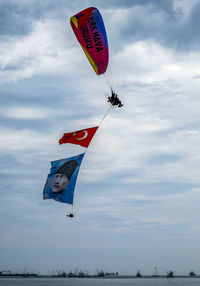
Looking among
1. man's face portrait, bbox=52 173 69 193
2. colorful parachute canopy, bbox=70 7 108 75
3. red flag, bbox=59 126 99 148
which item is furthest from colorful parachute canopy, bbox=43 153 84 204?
colorful parachute canopy, bbox=70 7 108 75

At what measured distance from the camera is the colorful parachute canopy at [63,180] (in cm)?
3100

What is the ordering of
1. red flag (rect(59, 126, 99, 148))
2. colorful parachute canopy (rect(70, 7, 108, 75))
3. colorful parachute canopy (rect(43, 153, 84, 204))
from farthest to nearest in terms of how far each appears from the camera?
colorful parachute canopy (rect(70, 7, 108, 75)) → red flag (rect(59, 126, 99, 148)) → colorful parachute canopy (rect(43, 153, 84, 204))

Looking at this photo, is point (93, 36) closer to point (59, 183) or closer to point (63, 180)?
point (63, 180)

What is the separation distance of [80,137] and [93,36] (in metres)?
8.16

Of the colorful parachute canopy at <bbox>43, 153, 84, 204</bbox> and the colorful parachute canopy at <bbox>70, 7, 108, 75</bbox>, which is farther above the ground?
the colorful parachute canopy at <bbox>70, 7, 108, 75</bbox>

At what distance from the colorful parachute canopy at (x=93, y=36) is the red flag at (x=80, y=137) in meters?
5.23

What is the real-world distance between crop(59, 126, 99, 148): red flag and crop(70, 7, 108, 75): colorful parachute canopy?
523 cm

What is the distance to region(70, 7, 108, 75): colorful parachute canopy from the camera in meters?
33.6

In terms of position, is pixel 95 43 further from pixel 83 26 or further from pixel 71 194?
pixel 71 194

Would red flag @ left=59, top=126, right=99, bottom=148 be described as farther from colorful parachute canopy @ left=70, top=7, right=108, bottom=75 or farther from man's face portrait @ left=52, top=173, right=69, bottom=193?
colorful parachute canopy @ left=70, top=7, right=108, bottom=75

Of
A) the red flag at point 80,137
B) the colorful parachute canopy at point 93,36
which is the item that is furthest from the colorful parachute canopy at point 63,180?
the colorful parachute canopy at point 93,36

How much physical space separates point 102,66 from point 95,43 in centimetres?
187

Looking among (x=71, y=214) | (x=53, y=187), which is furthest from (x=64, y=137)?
(x=71, y=214)

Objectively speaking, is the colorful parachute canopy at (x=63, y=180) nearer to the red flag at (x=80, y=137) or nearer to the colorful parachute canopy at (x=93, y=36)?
the red flag at (x=80, y=137)
